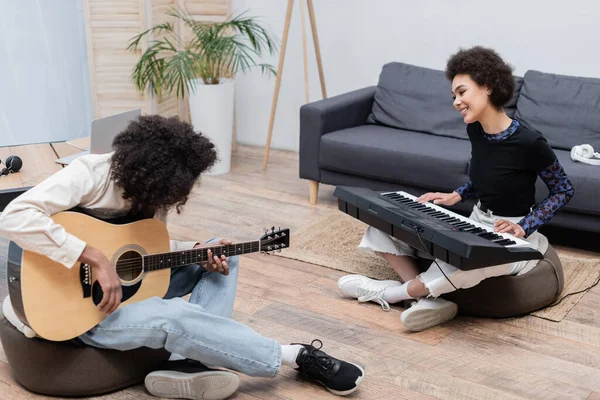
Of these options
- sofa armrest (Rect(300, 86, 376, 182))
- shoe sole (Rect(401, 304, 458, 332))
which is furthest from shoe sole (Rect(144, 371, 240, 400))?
sofa armrest (Rect(300, 86, 376, 182))

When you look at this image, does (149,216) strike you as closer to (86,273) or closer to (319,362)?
(86,273)

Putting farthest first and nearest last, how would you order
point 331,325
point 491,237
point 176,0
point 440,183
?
point 176,0, point 440,183, point 331,325, point 491,237

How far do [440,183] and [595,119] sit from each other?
2.83ft

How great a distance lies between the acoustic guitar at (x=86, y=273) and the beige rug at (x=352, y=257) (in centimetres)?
113

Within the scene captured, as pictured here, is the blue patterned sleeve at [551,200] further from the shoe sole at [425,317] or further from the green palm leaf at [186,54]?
the green palm leaf at [186,54]

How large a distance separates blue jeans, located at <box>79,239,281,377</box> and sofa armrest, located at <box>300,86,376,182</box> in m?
2.06

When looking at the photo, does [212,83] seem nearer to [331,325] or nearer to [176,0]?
[176,0]

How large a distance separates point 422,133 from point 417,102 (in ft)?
0.65

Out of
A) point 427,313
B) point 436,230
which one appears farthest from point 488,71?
point 427,313

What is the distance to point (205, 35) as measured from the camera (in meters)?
4.93

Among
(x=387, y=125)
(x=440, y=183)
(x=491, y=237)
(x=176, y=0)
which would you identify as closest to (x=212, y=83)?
(x=176, y=0)

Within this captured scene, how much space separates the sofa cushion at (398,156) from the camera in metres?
3.99

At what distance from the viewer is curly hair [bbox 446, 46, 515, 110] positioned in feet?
9.77

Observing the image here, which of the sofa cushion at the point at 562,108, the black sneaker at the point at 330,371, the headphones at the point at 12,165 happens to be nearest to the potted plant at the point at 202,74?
the headphones at the point at 12,165
